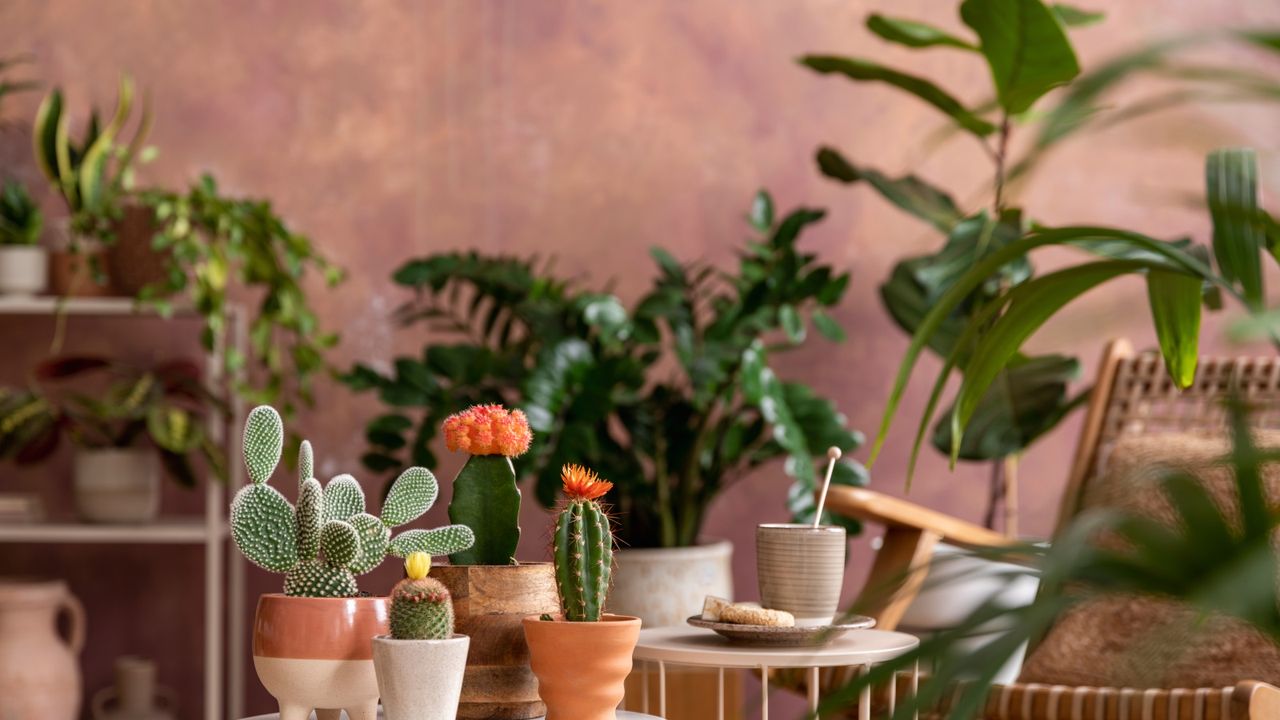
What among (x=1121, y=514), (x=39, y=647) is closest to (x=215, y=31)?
(x=39, y=647)

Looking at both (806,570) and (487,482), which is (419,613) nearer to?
(487,482)

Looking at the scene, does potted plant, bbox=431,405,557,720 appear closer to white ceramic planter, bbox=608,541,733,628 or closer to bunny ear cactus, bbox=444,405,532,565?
bunny ear cactus, bbox=444,405,532,565

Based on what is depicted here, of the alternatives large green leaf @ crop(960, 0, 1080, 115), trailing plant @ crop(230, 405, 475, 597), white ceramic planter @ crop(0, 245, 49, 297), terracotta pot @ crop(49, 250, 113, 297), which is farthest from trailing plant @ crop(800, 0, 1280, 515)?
white ceramic planter @ crop(0, 245, 49, 297)

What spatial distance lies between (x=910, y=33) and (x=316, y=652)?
1.74 meters

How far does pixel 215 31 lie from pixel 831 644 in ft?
7.29

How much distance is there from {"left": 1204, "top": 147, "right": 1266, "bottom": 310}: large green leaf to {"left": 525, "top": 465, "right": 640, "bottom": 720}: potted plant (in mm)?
665

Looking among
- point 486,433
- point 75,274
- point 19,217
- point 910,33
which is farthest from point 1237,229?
point 19,217

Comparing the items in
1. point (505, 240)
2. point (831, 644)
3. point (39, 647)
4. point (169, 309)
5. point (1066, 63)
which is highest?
point (1066, 63)

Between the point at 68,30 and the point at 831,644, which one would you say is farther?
the point at 68,30

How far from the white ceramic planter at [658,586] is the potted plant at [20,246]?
1.32 meters

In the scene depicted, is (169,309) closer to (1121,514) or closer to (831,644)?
(831,644)

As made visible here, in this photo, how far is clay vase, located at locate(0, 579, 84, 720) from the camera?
2.48 meters

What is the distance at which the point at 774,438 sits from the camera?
7.64ft

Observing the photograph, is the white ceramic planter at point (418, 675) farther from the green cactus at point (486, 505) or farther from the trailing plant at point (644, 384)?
the trailing plant at point (644, 384)
